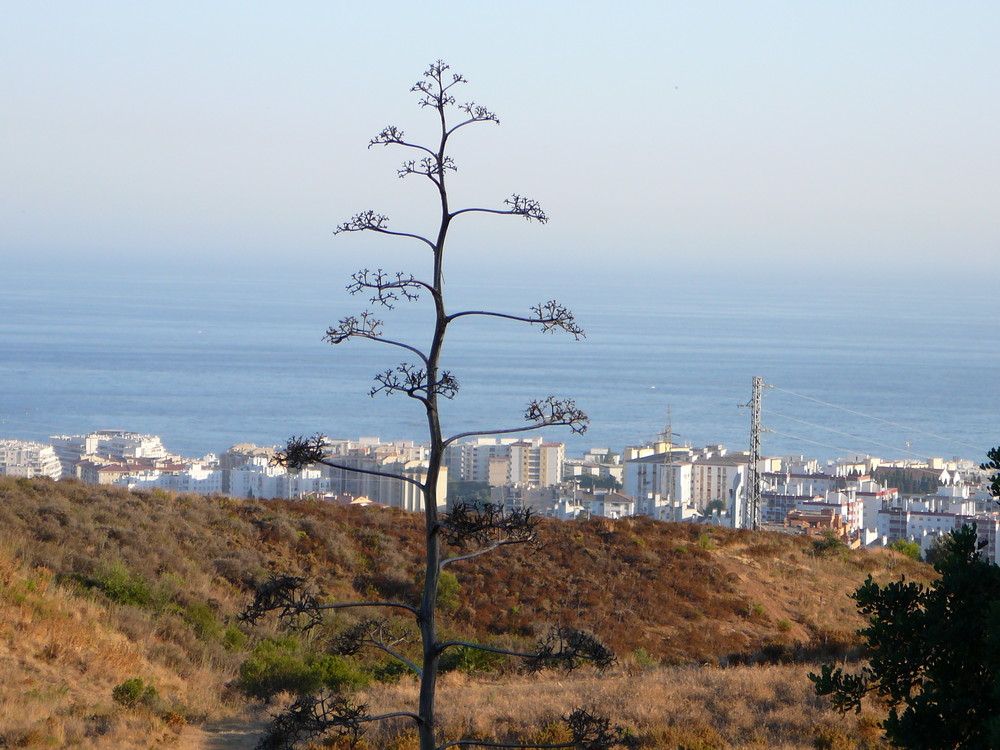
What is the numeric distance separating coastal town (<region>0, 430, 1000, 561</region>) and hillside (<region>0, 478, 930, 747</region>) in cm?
855

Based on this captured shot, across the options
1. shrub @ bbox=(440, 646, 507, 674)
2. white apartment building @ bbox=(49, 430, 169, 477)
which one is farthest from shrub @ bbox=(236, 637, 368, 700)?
white apartment building @ bbox=(49, 430, 169, 477)

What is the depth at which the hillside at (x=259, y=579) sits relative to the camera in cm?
937

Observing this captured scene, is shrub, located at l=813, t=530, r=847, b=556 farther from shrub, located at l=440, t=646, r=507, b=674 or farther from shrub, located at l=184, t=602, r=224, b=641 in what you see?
shrub, located at l=184, t=602, r=224, b=641

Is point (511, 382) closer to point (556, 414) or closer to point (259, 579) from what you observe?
point (259, 579)

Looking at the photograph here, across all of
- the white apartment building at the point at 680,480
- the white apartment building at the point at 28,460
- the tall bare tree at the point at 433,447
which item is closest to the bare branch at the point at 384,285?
the tall bare tree at the point at 433,447

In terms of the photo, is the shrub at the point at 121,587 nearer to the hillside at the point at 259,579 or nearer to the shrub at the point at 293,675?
the hillside at the point at 259,579

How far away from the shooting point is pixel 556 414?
4.21m

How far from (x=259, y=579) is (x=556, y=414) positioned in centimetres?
1099

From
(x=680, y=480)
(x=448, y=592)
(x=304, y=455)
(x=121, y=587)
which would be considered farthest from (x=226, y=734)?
(x=680, y=480)

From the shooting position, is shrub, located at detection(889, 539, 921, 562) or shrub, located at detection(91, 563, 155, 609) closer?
shrub, located at detection(91, 563, 155, 609)

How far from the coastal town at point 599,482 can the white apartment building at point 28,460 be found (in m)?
0.07

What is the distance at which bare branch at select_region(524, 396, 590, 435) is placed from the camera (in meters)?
4.17

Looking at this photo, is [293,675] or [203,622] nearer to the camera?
[293,675]

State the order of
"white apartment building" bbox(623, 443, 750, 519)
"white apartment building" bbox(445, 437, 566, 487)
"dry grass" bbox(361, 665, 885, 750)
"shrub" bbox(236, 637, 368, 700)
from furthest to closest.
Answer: "white apartment building" bbox(445, 437, 566, 487) → "white apartment building" bbox(623, 443, 750, 519) → "shrub" bbox(236, 637, 368, 700) → "dry grass" bbox(361, 665, 885, 750)
